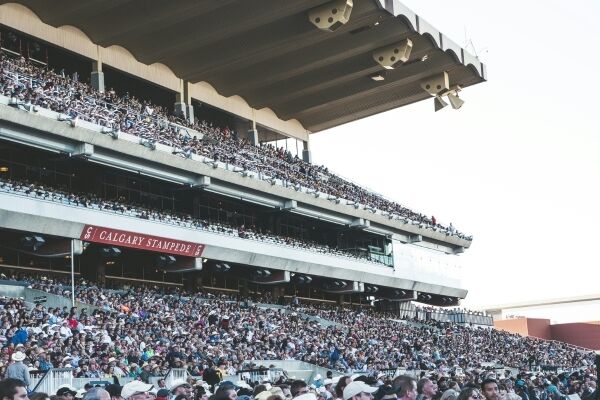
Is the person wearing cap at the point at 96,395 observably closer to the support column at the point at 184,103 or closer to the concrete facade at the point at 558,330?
the support column at the point at 184,103

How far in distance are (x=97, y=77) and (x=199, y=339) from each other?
705 inches

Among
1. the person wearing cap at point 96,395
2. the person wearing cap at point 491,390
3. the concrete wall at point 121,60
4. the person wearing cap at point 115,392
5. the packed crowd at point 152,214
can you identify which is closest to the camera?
the person wearing cap at point 96,395

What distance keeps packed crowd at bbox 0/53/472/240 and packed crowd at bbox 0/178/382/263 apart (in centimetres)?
290

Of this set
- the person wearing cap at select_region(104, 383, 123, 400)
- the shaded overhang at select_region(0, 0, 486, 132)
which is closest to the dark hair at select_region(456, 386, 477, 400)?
the person wearing cap at select_region(104, 383, 123, 400)

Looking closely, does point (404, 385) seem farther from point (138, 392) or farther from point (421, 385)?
point (138, 392)

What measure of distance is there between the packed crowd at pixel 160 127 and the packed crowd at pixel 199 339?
647 centimetres

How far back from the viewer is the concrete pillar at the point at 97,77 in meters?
42.1

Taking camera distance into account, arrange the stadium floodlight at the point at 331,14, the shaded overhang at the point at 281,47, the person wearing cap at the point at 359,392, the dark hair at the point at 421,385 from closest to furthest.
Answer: the person wearing cap at the point at 359,392 < the dark hair at the point at 421,385 < the shaded overhang at the point at 281,47 < the stadium floodlight at the point at 331,14

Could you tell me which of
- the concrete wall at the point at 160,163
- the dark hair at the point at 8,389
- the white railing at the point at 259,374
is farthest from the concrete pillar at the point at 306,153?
the dark hair at the point at 8,389

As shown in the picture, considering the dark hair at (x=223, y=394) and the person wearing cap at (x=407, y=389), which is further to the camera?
the person wearing cap at (x=407, y=389)

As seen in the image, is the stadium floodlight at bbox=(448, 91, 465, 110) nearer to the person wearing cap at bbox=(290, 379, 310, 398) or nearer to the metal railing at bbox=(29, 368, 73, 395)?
the metal railing at bbox=(29, 368, 73, 395)

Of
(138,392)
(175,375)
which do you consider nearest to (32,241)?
(175,375)

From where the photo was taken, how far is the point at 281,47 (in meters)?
45.3

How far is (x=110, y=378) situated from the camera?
65.5 feet
